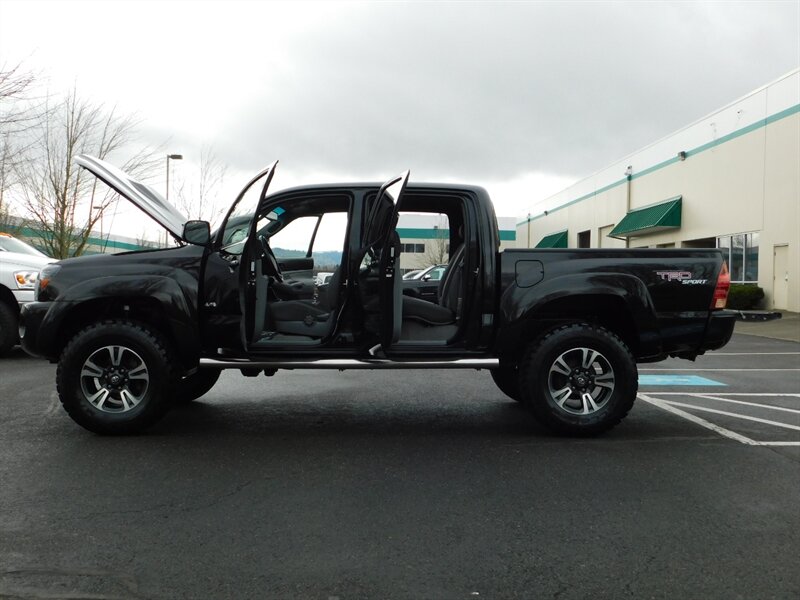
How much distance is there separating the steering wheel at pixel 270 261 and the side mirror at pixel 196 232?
538 mm

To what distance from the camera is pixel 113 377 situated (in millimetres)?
5438

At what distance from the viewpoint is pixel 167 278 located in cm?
549

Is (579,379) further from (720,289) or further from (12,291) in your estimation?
(12,291)

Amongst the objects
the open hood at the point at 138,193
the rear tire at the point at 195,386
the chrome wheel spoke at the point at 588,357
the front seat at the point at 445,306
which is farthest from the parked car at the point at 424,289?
the open hood at the point at 138,193

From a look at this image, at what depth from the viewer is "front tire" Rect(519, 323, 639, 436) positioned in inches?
213

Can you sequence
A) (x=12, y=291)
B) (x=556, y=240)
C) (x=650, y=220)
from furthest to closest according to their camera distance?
(x=556, y=240), (x=650, y=220), (x=12, y=291)

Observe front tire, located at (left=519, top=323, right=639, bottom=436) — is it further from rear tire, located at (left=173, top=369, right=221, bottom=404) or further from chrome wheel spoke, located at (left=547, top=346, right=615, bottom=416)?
rear tire, located at (left=173, top=369, right=221, bottom=404)

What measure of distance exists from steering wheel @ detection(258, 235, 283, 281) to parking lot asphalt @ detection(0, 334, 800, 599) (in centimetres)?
132

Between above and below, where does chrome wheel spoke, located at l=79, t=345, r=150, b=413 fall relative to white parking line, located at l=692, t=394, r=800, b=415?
above

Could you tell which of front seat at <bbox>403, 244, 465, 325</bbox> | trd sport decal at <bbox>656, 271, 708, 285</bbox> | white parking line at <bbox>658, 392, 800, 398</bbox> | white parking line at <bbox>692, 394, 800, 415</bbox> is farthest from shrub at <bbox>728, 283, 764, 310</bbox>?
front seat at <bbox>403, 244, 465, 325</bbox>

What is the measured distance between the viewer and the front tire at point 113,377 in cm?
535

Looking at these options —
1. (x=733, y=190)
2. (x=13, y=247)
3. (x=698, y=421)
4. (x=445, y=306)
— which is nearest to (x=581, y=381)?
(x=445, y=306)

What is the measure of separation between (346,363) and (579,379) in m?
1.87

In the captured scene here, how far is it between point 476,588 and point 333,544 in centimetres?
79
